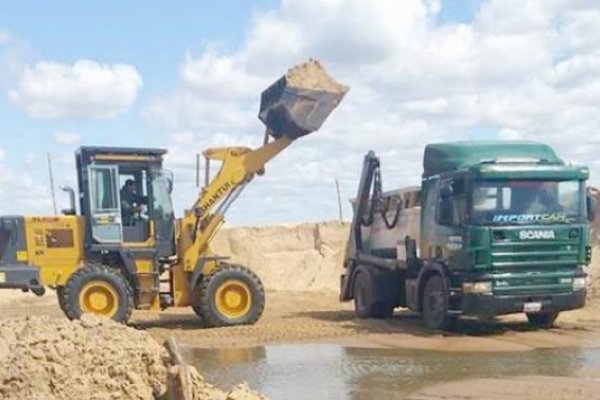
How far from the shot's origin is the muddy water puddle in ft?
40.2

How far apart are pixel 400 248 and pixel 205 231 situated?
3.69 metres

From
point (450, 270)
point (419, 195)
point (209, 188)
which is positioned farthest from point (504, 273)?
point (209, 188)

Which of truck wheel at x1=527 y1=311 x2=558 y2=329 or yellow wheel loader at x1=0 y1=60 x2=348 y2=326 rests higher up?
yellow wheel loader at x1=0 y1=60 x2=348 y2=326

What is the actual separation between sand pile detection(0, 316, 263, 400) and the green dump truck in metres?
7.64

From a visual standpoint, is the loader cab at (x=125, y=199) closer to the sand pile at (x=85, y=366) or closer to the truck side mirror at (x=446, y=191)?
the truck side mirror at (x=446, y=191)

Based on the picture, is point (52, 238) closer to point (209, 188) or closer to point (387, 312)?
point (209, 188)

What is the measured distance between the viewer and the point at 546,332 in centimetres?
1744

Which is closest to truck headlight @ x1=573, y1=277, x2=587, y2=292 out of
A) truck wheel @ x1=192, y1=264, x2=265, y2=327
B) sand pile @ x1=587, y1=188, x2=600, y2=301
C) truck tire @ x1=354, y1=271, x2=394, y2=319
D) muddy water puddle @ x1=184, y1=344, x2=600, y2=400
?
muddy water puddle @ x1=184, y1=344, x2=600, y2=400

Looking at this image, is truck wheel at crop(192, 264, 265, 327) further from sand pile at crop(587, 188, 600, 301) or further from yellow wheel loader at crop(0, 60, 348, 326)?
sand pile at crop(587, 188, 600, 301)

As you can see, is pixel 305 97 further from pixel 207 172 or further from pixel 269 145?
pixel 207 172

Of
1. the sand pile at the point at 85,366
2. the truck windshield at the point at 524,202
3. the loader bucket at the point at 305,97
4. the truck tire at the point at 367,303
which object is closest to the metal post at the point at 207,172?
the loader bucket at the point at 305,97

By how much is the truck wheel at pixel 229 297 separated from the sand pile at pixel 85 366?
8.28 m

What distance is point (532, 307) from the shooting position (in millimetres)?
16453

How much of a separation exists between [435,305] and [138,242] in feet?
17.9
